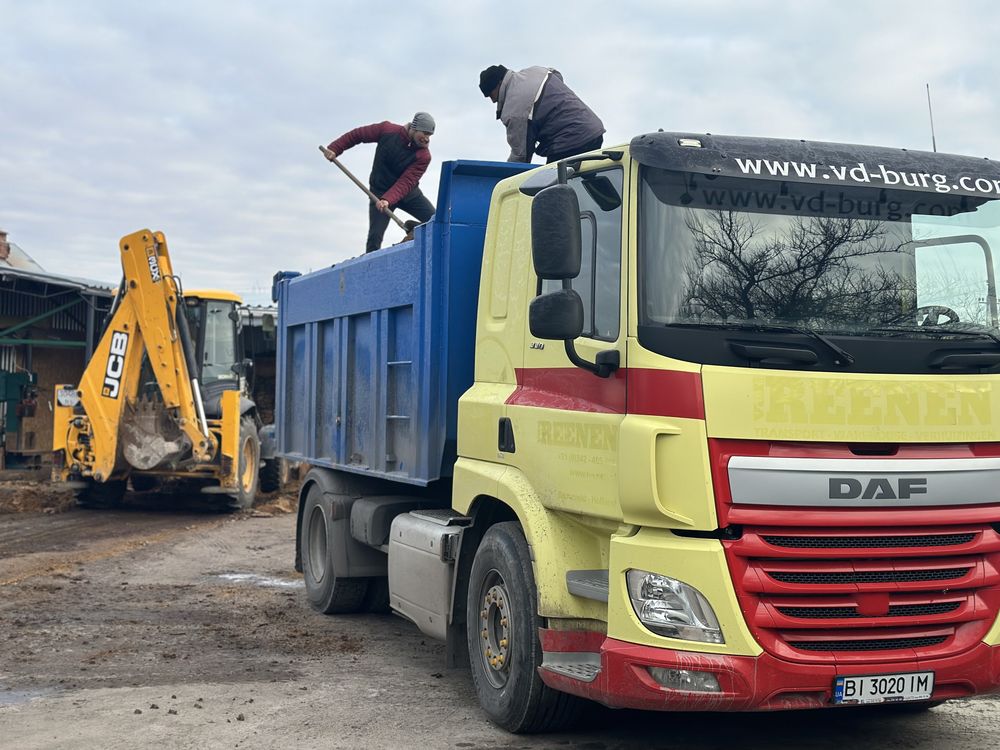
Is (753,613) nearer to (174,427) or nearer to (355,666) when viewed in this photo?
(355,666)

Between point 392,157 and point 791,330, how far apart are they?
538 centimetres

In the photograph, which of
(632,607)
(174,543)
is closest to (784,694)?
(632,607)

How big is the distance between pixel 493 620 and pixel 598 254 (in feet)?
6.43

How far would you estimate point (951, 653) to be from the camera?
16.4 ft

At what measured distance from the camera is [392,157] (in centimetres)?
973

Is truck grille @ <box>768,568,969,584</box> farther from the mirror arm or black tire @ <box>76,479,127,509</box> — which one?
black tire @ <box>76,479,127,509</box>

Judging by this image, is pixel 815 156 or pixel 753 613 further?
pixel 815 156

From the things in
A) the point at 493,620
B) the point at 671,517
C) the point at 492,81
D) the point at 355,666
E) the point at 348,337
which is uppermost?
the point at 492,81

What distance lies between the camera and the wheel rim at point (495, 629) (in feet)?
19.4

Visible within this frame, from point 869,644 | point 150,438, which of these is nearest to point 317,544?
point 869,644

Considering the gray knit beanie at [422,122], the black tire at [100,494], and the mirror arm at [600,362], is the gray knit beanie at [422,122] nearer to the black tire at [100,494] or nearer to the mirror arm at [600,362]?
the mirror arm at [600,362]

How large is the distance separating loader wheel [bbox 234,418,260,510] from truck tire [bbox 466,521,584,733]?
1037 cm

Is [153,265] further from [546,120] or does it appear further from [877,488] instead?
[877,488]

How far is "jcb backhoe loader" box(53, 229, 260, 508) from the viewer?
14.6m
